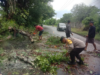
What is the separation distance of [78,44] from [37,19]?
11170mm

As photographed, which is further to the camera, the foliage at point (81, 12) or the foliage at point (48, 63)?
the foliage at point (81, 12)

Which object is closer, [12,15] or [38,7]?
[12,15]

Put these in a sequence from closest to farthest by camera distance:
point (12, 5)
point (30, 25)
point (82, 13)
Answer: point (12, 5) < point (30, 25) < point (82, 13)

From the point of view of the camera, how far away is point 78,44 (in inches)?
116

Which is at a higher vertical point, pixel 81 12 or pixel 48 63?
pixel 81 12

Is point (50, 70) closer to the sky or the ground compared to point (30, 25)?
closer to the ground

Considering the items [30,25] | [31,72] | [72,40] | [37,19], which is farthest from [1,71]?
[37,19]

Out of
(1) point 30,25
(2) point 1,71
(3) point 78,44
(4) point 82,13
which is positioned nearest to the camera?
(2) point 1,71

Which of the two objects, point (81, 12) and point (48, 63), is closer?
point (48, 63)

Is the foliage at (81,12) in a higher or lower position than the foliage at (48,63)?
higher

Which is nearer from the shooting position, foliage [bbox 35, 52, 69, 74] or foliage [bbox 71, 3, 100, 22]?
foliage [bbox 35, 52, 69, 74]

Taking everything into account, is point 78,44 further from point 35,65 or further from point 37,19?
point 37,19

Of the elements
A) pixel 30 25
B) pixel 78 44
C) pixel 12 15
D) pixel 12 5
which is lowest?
pixel 78 44

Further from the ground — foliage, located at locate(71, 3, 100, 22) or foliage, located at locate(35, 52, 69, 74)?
foliage, located at locate(71, 3, 100, 22)
